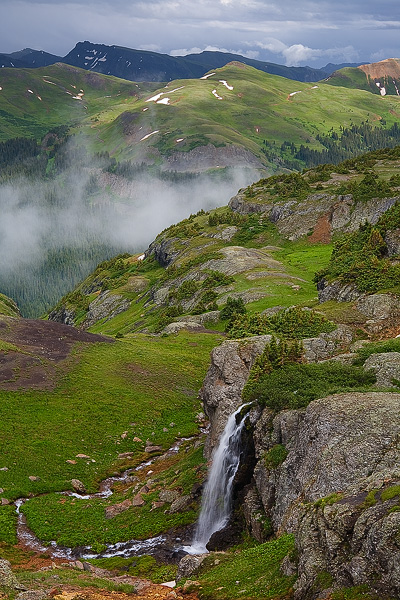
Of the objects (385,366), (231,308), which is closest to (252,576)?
(385,366)

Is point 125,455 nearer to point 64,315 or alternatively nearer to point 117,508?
point 117,508

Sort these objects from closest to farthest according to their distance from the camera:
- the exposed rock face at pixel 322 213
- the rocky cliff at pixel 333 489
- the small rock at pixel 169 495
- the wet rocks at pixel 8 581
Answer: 1. the rocky cliff at pixel 333 489
2. the wet rocks at pixel 8 581
3. the small rock at pixel 169 495
4. the exposed rock face at pixel 322 213

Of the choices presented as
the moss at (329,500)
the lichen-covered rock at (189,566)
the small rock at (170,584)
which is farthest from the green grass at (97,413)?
the moss at (329,500)

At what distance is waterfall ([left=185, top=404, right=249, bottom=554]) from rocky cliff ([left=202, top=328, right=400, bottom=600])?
157 centimetres

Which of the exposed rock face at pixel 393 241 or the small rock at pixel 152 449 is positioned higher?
the exposed rock face at pixel 393 241

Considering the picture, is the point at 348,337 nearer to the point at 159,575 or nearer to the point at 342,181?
the point at 159,575

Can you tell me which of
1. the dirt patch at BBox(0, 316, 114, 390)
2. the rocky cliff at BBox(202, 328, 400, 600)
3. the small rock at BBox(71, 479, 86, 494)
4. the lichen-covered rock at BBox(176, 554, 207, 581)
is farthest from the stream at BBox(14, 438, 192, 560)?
the dirt patch at BBox(0, 316, 114, 390)


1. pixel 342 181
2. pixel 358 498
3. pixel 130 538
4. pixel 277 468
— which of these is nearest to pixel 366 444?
pixel 358 498

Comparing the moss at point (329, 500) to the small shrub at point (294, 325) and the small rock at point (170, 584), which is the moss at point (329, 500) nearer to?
the small rock at point (170, 584)

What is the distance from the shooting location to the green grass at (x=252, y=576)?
19984mm

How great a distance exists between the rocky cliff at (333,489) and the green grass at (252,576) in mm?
653

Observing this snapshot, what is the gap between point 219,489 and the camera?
33188mm

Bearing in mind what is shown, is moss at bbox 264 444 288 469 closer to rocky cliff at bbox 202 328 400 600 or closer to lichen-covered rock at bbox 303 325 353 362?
rocky cliff at bbox 202 328 400 600

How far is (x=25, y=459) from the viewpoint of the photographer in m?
46.0
